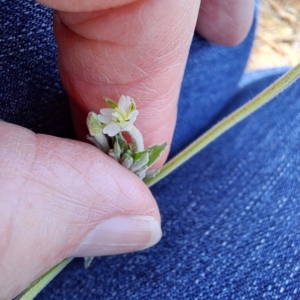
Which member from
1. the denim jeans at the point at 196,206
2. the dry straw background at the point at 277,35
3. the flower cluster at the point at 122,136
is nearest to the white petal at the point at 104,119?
the flower cluster at the point at 122,136

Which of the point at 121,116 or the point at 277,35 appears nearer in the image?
the point at 121,116

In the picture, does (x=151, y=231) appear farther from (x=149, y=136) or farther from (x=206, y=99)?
(x=206, y=99)

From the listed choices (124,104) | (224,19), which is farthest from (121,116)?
(224,19)

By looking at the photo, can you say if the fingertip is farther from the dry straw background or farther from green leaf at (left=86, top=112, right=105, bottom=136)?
the dry straw background

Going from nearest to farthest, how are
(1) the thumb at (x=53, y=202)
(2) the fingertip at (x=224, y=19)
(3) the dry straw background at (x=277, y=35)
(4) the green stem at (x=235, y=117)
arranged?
(1) the thumb at (x=53, y=202), (4) the green stem at (x=235, y=117), (2) the fingertip at (x=224, y=19), (3) the dry straw background at (x=277, y=35)

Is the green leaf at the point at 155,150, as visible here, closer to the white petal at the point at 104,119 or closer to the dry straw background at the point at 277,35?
the white petal at the point at 104,119

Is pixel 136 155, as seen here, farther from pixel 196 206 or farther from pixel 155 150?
pixel 196 206

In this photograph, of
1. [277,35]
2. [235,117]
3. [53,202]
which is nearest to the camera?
[53,202]
